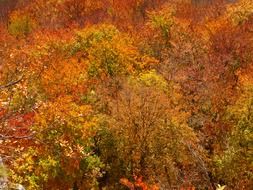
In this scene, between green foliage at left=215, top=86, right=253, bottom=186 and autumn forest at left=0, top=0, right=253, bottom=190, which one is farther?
green foliage at left=215, top=86, right=253, bottom=186

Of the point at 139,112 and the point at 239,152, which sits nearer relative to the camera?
the point at 239,152

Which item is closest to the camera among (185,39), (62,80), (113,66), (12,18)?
(62,80)

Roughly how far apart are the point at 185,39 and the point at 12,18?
54951 millimetres

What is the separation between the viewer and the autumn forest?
→ 37.9 metres

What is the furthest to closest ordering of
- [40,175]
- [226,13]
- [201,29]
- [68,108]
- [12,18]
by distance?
[12,18], [226,13], [201,29], [68,108], [40,175]

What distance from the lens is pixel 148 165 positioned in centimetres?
4306

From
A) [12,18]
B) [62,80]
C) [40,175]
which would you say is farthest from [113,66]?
[12,18]

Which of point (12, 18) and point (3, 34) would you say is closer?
point (3, 34)

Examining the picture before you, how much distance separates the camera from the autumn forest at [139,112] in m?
37.9

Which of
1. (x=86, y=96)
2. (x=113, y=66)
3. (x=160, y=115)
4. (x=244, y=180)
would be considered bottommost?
(x=244, y=180)

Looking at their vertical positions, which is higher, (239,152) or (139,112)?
(139,112)

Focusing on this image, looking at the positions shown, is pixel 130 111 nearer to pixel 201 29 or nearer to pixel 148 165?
pixel 148 165

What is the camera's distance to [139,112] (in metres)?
42.1

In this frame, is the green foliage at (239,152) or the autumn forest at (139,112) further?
the green foliage at (239,152)
